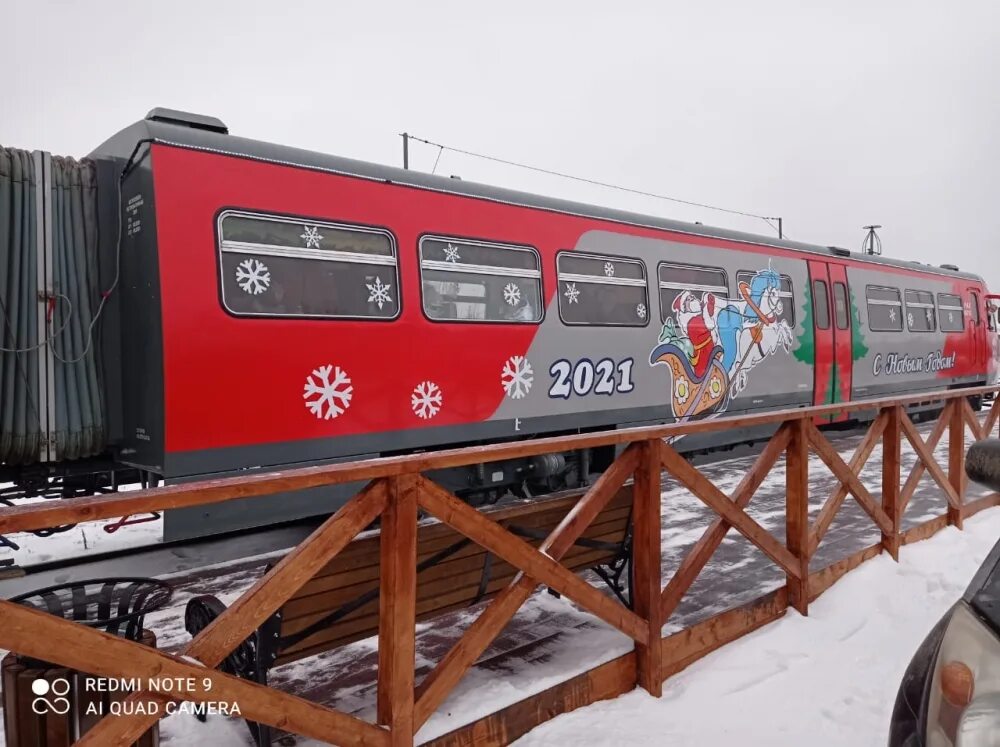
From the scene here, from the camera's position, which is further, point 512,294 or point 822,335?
point 822,335

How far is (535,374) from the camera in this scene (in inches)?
276

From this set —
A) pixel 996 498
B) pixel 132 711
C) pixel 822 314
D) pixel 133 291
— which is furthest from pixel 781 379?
pixel 132 711

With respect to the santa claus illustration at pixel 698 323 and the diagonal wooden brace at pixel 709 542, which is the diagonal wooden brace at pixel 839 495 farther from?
the santa claus illustration at pixel 698 323

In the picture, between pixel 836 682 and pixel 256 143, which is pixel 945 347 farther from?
pixel 256 143

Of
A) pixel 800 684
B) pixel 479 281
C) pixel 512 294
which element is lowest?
pixel 800 684

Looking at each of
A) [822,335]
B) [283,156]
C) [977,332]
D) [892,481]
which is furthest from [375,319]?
[977,332]

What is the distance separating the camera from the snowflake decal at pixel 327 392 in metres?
5.48

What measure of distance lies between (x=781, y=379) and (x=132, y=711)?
949 centimetres

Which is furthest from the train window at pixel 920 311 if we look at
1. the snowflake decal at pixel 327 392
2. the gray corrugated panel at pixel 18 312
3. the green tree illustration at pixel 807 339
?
the gray corrugated panel at pixel 18 312

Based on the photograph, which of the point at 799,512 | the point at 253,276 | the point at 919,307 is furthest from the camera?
the point at 919,307

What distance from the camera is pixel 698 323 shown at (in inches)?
345

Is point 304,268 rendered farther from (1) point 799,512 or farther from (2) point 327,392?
(1) point 799,512

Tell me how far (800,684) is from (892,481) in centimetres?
250

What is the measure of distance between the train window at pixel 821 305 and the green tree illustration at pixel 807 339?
198 millimetres
